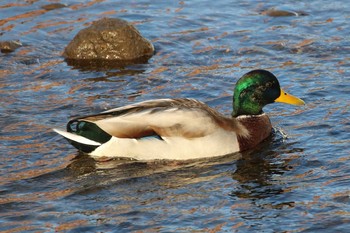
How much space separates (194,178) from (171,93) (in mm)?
2518

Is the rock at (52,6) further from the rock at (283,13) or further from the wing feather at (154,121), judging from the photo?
the wing feather at (154,121)

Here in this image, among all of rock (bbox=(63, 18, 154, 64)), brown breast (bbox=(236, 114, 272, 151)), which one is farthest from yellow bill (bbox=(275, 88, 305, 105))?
rock (bbox=(63, 18, 154, 64))

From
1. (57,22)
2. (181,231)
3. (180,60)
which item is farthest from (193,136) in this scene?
(57,22)

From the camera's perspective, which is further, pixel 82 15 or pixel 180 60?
pixel 82 15

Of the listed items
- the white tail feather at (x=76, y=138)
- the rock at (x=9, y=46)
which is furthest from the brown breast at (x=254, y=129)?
the rock at (x=9, y=46)

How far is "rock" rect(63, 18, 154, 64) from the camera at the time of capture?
40.1 ft

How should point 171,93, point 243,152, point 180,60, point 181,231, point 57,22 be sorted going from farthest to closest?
point 57,22 < point 180,60 < point 171,93 < point 243,152 < point 181,231

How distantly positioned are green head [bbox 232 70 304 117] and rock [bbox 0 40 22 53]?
13.3ft

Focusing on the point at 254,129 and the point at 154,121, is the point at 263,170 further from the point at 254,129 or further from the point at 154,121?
the point at 154,121

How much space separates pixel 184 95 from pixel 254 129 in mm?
1539

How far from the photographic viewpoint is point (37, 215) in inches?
296

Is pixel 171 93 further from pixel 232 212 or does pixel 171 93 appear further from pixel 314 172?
pixel 232 212

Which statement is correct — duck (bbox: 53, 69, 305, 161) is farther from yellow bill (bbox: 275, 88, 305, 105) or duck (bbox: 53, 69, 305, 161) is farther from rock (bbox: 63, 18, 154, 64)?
rock (bbox: 63, 18, 154, 64)

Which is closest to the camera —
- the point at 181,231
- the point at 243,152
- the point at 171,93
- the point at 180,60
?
the point at 181,231
